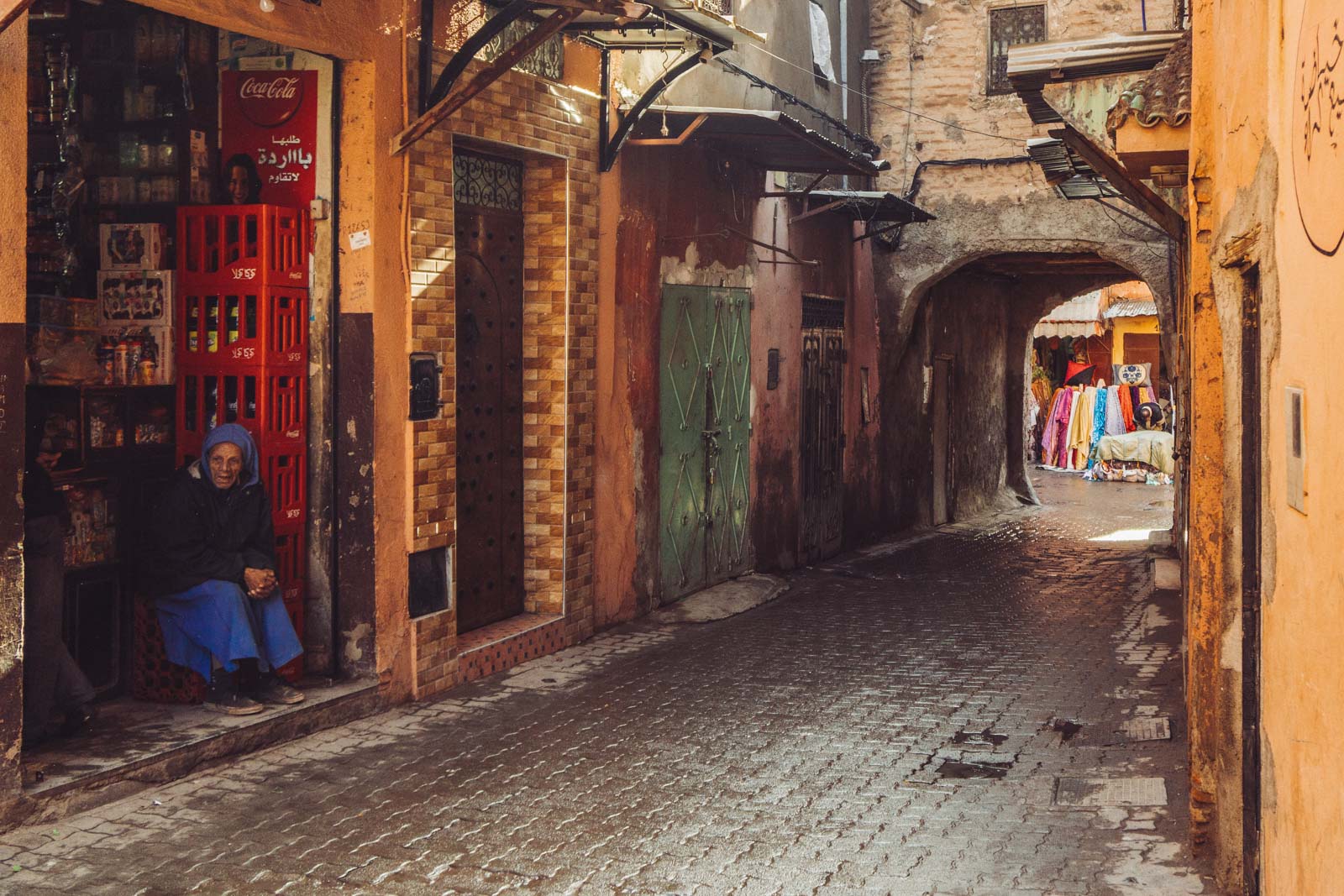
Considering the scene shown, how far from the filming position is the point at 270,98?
23.9 ft

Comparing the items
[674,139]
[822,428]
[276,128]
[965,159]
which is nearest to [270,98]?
[276,128]

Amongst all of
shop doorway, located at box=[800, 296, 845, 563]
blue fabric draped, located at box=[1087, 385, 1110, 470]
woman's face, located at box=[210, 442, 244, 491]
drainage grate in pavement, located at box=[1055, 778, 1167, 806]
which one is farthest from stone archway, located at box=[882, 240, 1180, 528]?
woman's face, located at box=[210, 442, 244, 491]

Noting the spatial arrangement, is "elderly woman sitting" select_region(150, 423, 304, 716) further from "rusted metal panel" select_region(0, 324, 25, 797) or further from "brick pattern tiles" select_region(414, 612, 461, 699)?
"rusted metal panel" select_region(0, 324, 25, 797)

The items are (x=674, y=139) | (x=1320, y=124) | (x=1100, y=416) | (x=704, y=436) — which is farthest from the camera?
(x=1100, y=416)

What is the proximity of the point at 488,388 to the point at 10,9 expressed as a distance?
416 centimetres

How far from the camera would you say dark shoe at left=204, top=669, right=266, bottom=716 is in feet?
21.4

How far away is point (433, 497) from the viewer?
7789mm

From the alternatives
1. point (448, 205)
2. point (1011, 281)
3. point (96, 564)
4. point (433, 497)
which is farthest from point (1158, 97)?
point (1011, 281)

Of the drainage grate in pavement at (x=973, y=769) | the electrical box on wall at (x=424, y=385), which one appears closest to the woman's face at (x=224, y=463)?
the electrical box on wall at (x=424, y=385)

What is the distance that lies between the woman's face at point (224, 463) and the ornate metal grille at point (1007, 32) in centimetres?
1093

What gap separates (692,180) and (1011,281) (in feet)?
39.7

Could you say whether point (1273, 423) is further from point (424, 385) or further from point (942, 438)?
point (942, 438)

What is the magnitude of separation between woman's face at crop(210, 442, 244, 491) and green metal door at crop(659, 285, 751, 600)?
4.41 metres

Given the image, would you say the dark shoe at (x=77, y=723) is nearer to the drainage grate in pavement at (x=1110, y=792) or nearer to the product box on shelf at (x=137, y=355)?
the product box on shelf at (x=137, y=355)
